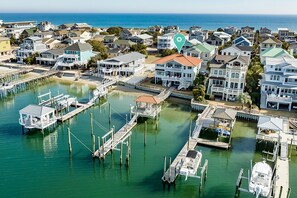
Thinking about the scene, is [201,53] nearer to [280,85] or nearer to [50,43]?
[280,85]

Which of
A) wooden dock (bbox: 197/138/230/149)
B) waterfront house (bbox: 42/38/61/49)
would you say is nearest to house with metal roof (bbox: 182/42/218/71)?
wooden dock (bbox: 197/138/230/149)

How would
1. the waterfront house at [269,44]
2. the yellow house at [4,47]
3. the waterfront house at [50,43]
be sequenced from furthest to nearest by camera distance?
the waterfront house at [50,43] < the yellow house at [4,47] < the waterfront house at [269,44]

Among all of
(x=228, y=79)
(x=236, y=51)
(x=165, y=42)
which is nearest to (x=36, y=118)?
(x=228, y=79)

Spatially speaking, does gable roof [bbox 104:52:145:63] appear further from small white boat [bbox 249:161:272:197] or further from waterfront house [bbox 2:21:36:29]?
waterfront house [bbox 2:21:36:29]

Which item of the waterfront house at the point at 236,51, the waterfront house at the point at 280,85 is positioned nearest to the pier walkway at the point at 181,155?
the waterfront house at the point at 280,85

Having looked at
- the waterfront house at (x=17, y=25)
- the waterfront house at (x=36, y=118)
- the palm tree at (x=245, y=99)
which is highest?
the waterfront house at (x=17, y=25)

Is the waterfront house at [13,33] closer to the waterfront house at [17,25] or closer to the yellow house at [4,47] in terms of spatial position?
the waterfront house at [17,25]

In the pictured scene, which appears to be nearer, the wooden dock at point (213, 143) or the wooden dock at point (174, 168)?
the wooden dock at point (174, 168)

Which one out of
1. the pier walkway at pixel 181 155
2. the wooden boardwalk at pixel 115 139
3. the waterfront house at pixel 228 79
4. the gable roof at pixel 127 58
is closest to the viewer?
the pier walkway at pixel 181 155
